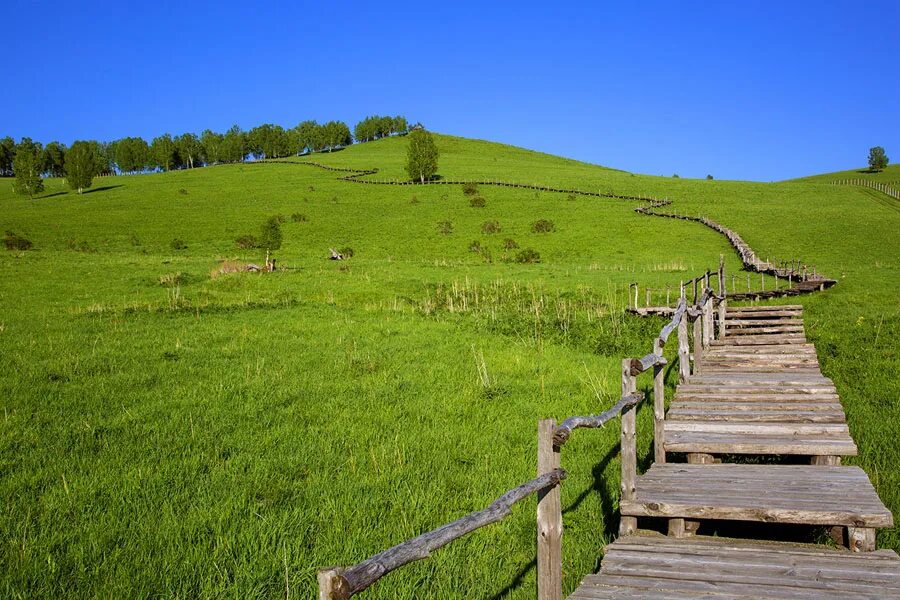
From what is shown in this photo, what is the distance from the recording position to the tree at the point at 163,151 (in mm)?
143000

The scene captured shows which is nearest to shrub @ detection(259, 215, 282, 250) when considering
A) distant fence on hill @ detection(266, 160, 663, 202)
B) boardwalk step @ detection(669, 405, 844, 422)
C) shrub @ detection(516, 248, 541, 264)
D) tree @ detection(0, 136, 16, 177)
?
shrub @ detection(516, 248, 541, 264)

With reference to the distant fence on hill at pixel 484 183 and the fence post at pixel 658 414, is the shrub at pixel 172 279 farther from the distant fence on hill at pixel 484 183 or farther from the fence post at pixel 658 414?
the distant fence on hill at pixel 484 183

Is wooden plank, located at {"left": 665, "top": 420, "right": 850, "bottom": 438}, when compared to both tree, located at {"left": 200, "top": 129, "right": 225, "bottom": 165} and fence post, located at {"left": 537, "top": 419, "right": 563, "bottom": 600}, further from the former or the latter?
tree, located at {"left": 200, "top": 129, "right": 225, "bottom": 165}

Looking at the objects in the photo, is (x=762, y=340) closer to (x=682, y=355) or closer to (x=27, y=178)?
(x=682, y=355)

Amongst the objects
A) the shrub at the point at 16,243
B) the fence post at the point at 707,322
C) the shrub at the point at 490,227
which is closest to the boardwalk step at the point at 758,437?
the fence post at the point at 707,322

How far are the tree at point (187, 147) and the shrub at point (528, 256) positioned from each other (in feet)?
397

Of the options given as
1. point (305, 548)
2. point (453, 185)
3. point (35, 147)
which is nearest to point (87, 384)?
point (305, 548)

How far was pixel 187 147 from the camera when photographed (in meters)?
148

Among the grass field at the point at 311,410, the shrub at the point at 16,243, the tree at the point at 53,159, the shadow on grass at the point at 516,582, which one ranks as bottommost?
the shadow on grass at the point at 516,582

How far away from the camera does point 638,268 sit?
1740 inches

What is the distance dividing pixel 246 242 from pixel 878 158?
13378 cm

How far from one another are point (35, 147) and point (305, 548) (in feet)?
546

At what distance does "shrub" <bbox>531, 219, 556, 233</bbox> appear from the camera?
6059cm

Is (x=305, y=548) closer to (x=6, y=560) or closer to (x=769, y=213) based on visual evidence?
(x=6, y=560)
